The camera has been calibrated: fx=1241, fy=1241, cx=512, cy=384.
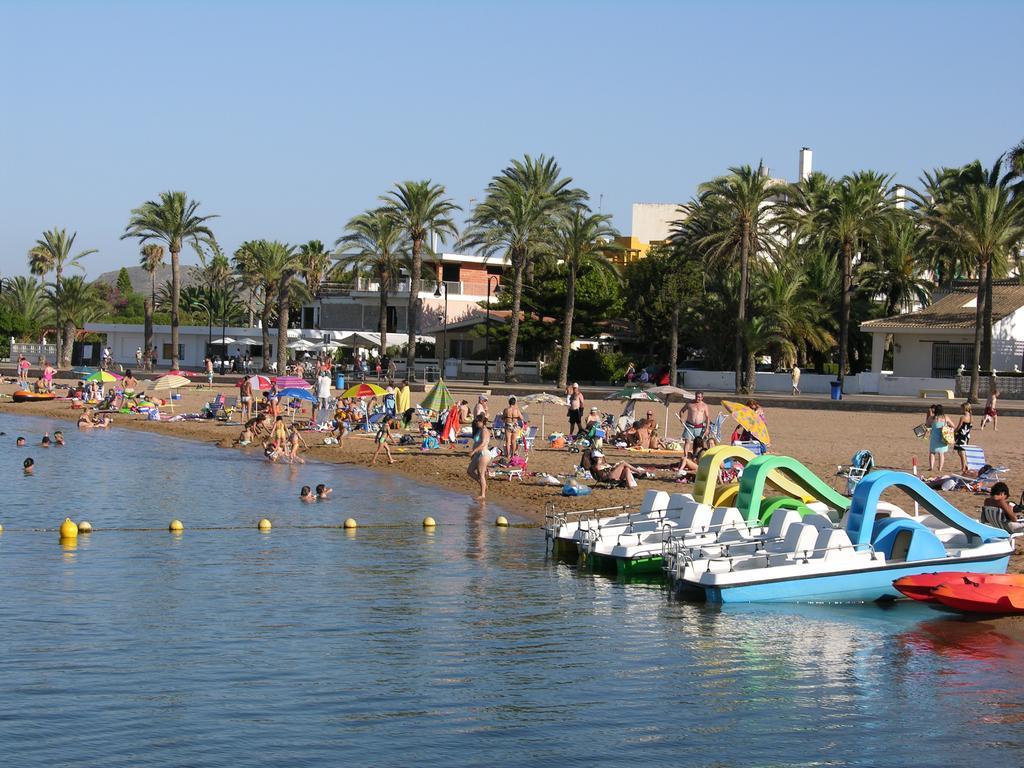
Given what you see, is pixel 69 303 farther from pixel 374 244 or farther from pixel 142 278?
pixel 142 278

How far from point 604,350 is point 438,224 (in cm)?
1175

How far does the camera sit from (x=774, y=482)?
56.7ft

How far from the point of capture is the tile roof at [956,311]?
54.9 meters

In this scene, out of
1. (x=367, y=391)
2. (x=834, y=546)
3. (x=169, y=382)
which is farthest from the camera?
(x=169, y=382)

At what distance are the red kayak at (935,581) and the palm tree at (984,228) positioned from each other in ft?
113

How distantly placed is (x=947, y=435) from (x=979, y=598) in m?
10.6

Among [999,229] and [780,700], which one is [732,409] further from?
[999,229]

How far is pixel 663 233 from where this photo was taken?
322 feet

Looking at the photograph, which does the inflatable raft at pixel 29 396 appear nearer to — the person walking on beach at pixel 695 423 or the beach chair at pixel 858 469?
the person walking on beach at pixel 695 423

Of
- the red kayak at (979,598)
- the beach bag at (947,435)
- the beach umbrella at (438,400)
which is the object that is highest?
the beach umbrella at (438,400)

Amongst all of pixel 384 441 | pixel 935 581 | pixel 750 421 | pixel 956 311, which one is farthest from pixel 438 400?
pixel 956 311

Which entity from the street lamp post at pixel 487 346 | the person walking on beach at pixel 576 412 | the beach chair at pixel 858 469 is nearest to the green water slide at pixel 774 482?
the beach chair at pixel 858 469

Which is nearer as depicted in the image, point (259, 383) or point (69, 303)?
point (259, 383)

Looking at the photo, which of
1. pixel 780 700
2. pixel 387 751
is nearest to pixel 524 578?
pixel 780 700
